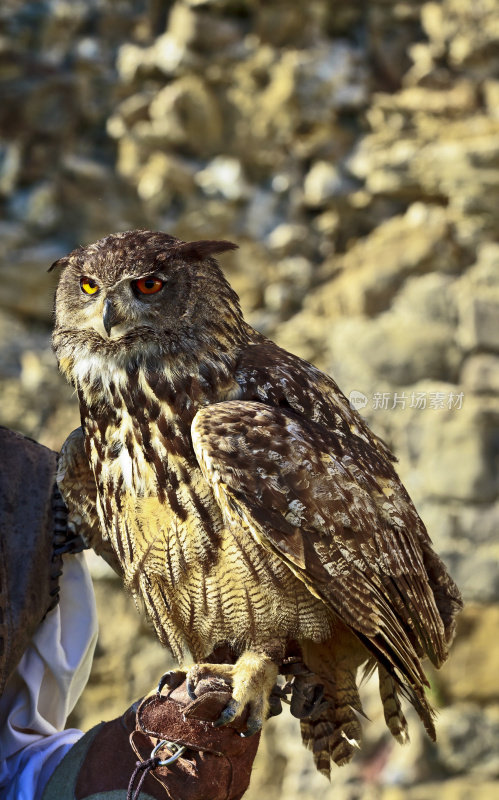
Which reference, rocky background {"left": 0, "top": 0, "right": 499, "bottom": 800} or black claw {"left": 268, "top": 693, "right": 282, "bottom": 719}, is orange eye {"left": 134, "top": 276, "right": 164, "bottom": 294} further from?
rocky background {"left": 0, "top": 0, "right": 499, "bottom": 800}

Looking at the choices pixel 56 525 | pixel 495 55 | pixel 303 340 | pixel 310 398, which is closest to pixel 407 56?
pixel 495 55

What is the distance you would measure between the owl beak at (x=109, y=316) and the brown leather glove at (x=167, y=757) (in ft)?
1.88

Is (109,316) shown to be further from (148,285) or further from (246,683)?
(246,683)

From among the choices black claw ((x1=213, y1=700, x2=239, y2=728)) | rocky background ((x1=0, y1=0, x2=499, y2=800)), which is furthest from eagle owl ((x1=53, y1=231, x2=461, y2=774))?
rocky background ((x1=0, y1=0, x2=499, y2=800))

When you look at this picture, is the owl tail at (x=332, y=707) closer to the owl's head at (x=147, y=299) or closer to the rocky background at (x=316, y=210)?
the owl's head at (x=147, y=299)

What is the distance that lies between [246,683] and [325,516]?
0.94 ft

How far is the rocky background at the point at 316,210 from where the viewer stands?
9.75ft

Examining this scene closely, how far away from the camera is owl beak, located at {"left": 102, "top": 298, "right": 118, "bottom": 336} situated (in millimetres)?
1354

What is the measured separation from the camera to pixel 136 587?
147cm

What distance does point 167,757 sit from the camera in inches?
51.8

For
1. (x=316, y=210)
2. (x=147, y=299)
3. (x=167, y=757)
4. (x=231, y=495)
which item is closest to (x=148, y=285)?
(x=147, y=299)

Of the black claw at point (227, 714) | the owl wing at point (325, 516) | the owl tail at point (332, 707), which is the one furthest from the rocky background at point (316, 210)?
the black claw at point (227, 714)

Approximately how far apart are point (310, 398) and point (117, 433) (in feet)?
1.06

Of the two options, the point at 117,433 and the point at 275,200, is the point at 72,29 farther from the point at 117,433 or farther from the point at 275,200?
the point at 117,433
